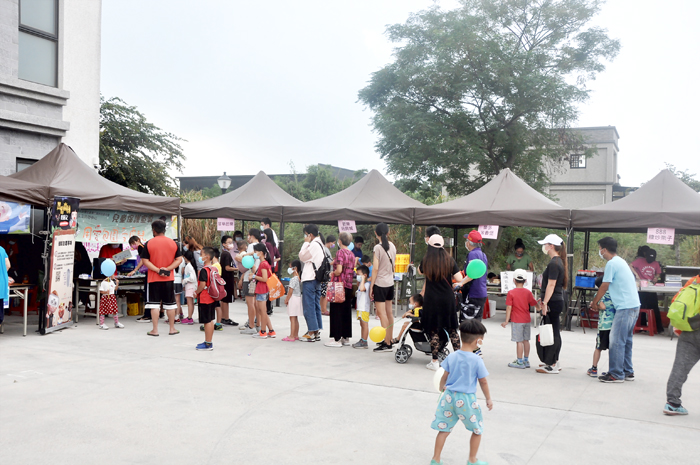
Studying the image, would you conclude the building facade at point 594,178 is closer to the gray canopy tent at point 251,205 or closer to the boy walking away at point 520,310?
the gray canopy tent at point 251,205

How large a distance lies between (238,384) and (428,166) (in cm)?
1709

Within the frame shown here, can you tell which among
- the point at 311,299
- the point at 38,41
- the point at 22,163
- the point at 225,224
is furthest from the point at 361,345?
the point at 38,41

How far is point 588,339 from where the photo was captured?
430 inches

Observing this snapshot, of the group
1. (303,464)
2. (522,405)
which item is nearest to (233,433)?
(303,464)

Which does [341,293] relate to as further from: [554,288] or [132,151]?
[132,151]

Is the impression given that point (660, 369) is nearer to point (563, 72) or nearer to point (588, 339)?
point (588, 339)

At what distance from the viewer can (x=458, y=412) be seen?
162 inches

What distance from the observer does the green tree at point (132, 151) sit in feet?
75.1

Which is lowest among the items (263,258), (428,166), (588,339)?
(588,339)

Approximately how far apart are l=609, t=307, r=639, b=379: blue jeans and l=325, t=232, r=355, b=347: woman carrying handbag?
3698mm

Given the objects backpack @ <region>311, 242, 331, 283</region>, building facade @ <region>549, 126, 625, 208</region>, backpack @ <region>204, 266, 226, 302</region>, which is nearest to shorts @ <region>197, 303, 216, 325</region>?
backpack @ <region>204, 266, 226, 302</region>

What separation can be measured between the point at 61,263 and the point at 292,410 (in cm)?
613

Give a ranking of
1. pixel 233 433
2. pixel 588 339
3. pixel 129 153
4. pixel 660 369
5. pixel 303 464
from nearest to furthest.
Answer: pixel 303 464 → pixel 233 433 → pixel 660 369 → pixel 588 339 → pixel 129 153

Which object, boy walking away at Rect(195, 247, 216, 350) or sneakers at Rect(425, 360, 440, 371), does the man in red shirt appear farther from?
sneakers at Rect(425, 360, 440, 371)
